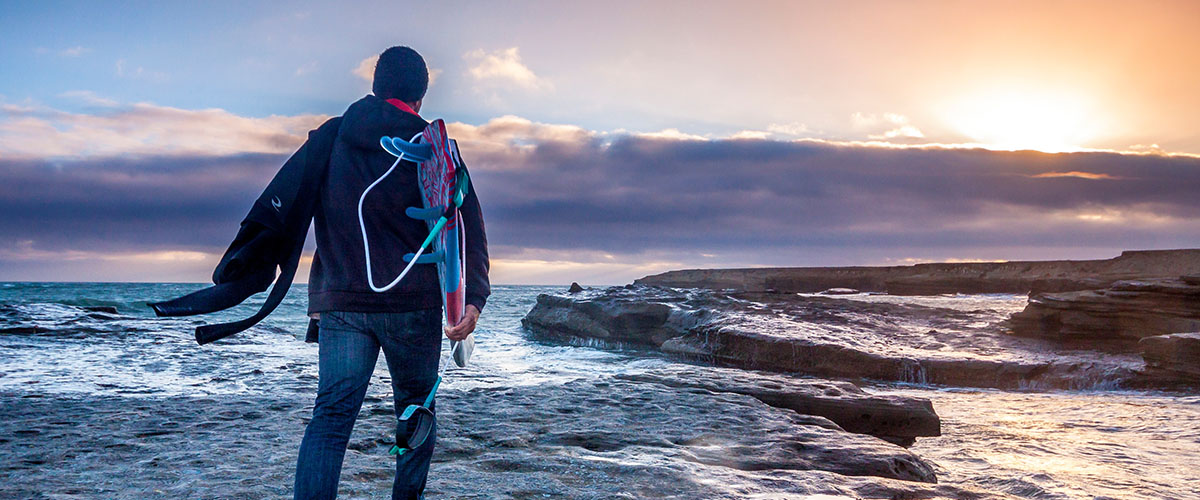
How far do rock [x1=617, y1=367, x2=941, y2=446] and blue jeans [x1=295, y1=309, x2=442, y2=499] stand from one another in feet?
13.7

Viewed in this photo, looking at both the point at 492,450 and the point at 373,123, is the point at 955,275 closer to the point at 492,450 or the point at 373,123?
the point at 492,450

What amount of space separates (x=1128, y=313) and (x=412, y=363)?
13.7 meters

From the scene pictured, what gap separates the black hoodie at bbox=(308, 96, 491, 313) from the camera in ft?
7.47

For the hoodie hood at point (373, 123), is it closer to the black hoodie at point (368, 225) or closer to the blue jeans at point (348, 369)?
the black hoodie at point (368, 225)

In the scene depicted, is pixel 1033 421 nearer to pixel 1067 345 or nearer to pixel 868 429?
pixel 868 429

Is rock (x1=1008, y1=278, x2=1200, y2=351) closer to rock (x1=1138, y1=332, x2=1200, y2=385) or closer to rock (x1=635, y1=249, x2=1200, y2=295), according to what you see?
rock (x1=1138, y1=332, x2=1200, y2=385)

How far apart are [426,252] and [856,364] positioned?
9436 mm

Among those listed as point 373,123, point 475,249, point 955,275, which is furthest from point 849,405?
point 955,275

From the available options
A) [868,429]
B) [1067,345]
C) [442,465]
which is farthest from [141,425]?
[1067,345]

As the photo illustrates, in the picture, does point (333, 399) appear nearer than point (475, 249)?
Yes

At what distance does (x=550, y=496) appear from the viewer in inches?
124

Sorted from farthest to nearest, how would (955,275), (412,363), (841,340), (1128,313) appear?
(955,275)
(1128,313)
(841,340)
(412,363)

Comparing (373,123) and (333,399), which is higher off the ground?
(373,123)

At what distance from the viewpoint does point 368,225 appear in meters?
2.31
